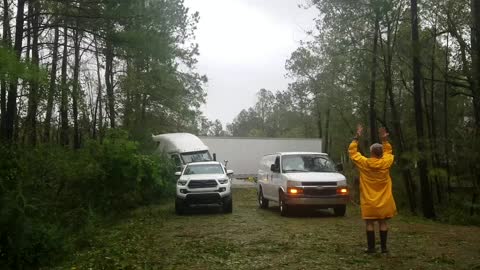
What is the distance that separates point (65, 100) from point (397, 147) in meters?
16.2

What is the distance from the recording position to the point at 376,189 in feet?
30.3

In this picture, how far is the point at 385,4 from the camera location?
21109 millimetres

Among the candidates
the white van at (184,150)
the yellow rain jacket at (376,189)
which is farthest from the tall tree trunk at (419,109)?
the white van at (184,150)

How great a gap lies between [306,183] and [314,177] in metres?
0.35

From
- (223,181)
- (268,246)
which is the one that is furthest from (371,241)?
(223,181)

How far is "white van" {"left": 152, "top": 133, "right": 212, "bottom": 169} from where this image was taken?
27.2 m

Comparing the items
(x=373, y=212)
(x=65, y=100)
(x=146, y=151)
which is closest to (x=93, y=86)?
(x=146, y=151)

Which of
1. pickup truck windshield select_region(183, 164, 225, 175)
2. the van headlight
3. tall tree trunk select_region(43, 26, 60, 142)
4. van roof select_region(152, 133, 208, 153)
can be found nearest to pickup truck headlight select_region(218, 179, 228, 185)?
pickup truck windshield select_region(183, 164, 225, 175)

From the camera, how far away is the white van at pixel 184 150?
89.3ft

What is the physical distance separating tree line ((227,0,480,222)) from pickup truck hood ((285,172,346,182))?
169 inches

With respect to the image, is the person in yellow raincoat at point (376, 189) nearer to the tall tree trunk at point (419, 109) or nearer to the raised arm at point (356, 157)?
the raised arm at point (356, 157)

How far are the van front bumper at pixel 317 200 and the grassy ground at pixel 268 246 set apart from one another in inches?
17.0

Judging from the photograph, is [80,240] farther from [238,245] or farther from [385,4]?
[385,4]

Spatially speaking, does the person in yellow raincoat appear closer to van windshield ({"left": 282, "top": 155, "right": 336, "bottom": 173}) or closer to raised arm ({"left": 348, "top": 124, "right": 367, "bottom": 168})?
raised arm ({"left": 348, "top": 124, "right": 367, "bottom": 168})
